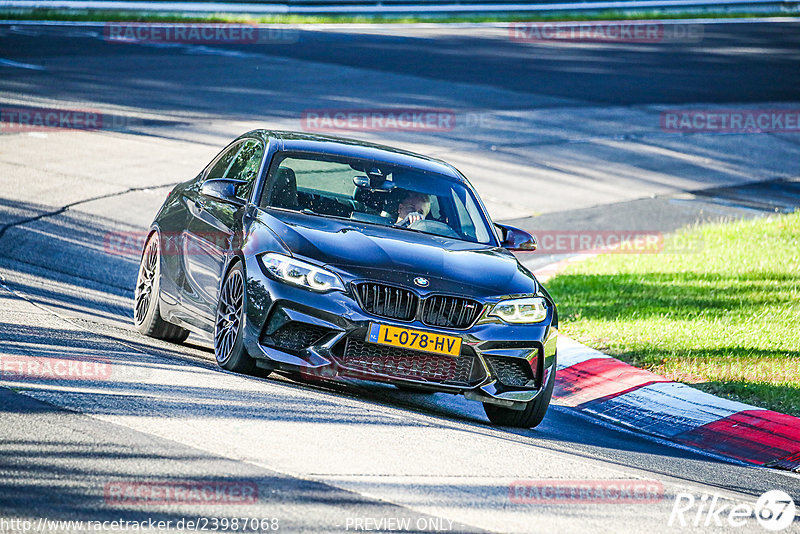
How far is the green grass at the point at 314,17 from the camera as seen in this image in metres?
31.1

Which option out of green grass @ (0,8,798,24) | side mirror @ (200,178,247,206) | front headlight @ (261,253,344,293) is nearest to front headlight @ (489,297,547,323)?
front headlight @ (261,253,344,293)

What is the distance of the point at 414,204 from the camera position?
27.1ft

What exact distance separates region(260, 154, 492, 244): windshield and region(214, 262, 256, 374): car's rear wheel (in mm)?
736

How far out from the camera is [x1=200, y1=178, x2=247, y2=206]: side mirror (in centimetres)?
795

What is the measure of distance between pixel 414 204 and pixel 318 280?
1.53 m

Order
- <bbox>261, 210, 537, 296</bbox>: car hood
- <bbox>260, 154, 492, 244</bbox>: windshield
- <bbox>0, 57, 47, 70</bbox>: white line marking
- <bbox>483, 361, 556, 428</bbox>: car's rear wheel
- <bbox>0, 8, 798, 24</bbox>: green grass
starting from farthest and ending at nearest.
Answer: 1. <bbox>0, 8, 798, 24</bbox>: green grass
2. <bbox>0, 57, 47, 70</bbox>: white line marking
3. <bbox>260, 154, 492, 244</bbox>: windshield
4. <bbox>483, 361, 556, 428</bbox>: car's rear wheel
5. <bbox>261, 210, 537, 296</bbox>: car hood

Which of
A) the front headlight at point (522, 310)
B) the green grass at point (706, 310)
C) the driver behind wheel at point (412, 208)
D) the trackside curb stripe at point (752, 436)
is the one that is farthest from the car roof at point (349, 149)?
the trackside curb stripe at point (752, 436)

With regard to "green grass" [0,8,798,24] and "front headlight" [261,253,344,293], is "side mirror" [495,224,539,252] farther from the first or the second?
"green grass" [0,8,798,24]

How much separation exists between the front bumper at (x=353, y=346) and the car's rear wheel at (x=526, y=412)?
28 centimetres

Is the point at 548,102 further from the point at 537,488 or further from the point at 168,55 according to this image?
the point at 537,488

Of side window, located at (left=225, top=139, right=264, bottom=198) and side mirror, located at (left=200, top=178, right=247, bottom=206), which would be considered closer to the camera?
side mirror, located at (left=200, top=178, right=247, bottom=206)

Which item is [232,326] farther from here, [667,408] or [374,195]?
[667,408]

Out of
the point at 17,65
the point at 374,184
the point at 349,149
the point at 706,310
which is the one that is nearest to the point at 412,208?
the point at 374,184

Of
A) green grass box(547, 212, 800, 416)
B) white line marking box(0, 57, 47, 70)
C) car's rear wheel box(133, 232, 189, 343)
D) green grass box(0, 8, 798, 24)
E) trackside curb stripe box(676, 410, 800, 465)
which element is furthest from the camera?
green grass box(0, 8, 798, 24)
